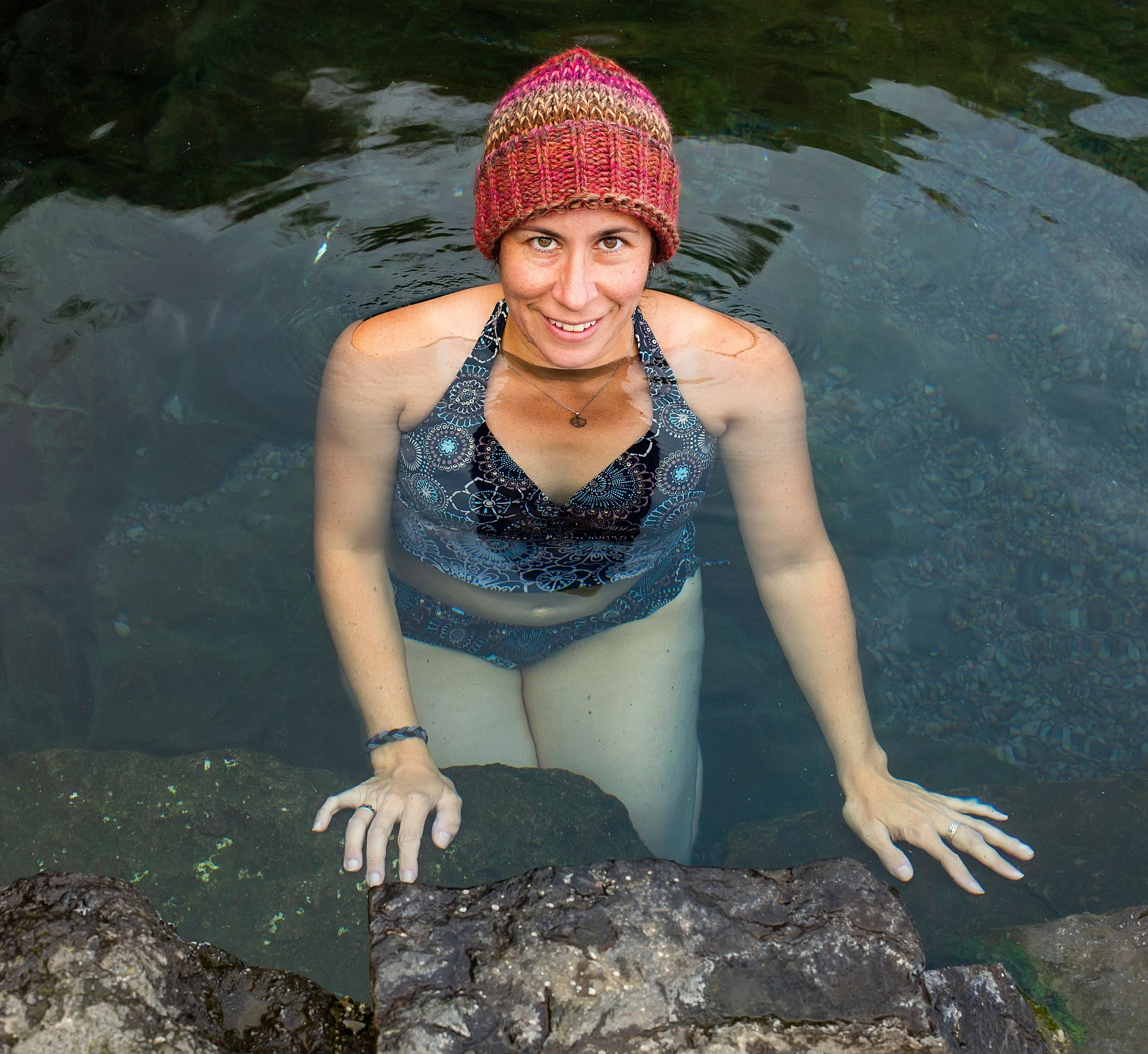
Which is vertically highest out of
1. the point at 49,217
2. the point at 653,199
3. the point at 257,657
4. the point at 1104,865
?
the point at 653,199

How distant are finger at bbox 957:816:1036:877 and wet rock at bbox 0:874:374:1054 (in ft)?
5.43

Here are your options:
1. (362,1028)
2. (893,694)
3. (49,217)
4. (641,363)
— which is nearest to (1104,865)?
(893,694)

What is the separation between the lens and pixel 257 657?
4.19m

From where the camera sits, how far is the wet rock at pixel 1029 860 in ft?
10.2

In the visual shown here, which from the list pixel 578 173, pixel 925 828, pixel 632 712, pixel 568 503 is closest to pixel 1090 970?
pixel 925 828

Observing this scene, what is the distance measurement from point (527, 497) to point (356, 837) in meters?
1.12

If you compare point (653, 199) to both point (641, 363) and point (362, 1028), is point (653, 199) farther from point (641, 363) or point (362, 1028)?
point (362, 1028)

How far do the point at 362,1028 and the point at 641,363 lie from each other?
1981 millimetres

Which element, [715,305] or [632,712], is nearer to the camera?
[632,712]

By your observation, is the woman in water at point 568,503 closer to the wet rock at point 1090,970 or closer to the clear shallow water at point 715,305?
the wet rock at point 1090,970

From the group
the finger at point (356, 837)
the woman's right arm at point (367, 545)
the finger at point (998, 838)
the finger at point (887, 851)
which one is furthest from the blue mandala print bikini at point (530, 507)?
the finger at point (998, 838)

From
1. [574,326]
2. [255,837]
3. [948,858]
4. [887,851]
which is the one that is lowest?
[255,837]

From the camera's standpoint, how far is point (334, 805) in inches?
98.6

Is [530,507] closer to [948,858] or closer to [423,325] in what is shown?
[423,325]
